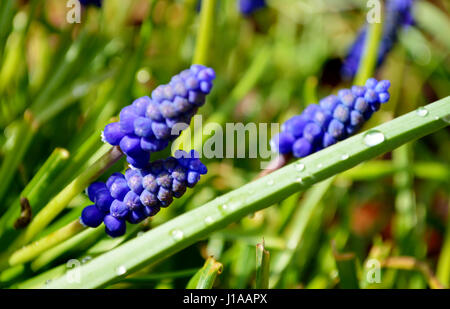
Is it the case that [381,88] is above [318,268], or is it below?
above

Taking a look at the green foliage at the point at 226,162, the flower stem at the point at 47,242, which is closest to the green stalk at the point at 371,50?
the green foliage at the point at 226,162

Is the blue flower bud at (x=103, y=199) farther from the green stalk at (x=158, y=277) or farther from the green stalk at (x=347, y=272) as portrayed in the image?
the green stalk at (x=347, y=272)

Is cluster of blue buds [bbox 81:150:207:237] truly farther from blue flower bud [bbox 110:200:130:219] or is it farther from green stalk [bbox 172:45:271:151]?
green stalk [bbox 172:45:271:151]

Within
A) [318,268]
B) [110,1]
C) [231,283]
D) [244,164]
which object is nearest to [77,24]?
[110,1]

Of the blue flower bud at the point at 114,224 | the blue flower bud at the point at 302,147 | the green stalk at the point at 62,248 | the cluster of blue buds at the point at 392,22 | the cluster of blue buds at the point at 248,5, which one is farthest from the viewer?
the cluster of blue buds at the point at 248,5

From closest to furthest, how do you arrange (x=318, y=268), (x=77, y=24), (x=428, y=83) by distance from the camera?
1. (x=318, y=268)
2. (x=77, y=24)
3. (x=428, y=83)
